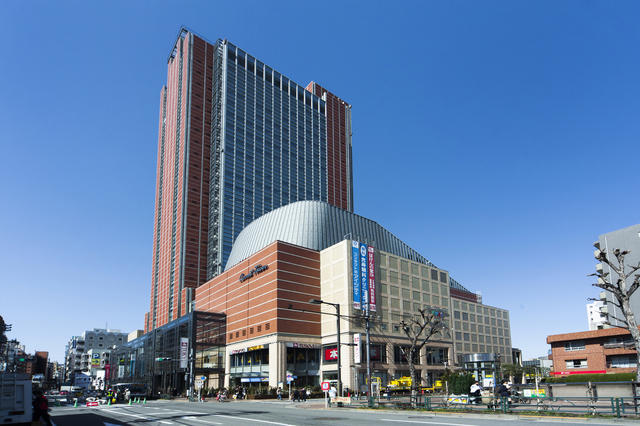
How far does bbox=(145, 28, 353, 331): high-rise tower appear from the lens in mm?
147125

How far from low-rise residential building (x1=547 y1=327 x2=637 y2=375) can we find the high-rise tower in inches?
3812

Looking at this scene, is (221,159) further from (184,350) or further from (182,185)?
(184,350)

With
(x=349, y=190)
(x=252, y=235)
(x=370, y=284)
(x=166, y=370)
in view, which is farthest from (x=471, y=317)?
(x=349, y=190)

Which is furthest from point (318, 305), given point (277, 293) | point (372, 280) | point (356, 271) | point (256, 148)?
point (256, 148)

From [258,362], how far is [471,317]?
4779cm

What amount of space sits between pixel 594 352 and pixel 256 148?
120 metres

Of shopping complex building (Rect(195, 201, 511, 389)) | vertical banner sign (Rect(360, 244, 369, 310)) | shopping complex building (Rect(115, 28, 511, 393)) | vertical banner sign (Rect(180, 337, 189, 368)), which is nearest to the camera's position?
shopping complex building (Rect(195, 201, 511, 389))

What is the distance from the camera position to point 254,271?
274 feet

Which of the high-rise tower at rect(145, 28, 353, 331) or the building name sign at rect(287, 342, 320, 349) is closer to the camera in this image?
the building name sign at rect(287, 342, 320, 349)

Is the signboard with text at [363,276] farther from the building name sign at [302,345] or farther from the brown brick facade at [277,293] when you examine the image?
the building name sign at [302,345]

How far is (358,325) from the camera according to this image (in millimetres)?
76125

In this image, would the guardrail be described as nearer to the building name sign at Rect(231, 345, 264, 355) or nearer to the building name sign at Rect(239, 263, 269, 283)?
the building name sign at Rect(231, 345, 264, 355)

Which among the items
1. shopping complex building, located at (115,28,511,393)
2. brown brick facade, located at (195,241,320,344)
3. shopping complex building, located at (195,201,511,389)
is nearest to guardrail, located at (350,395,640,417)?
shopping complex building, located at (115,28,511,393)

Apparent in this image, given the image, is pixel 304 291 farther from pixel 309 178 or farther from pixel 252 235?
pixel 309 178
